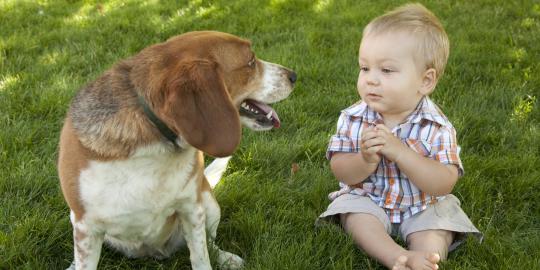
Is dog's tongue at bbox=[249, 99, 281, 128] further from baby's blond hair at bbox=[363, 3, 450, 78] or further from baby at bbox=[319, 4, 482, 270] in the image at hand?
baby's blond hair at bbox=[363, 3, 450, 78]

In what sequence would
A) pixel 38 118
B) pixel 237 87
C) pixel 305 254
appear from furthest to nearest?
1. pixel 38 118
2. pixel 305 254
3. pixel 237 87

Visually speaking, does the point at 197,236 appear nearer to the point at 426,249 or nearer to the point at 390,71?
the point at 426,249

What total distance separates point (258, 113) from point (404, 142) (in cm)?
79

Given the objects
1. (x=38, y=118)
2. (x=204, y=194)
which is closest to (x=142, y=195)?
(x=204, y=194)

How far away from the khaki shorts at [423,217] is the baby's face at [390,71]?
0.57 meters

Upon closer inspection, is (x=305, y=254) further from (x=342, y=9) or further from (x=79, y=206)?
(x=342, y=9)

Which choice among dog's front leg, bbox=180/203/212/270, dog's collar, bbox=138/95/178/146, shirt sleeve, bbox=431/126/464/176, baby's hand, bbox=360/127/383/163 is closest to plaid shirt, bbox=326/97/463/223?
shirt sleeve, bbox=431/126/464/176

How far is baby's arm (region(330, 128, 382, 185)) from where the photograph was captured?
2.85 meters

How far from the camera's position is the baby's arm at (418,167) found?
9.48 feet

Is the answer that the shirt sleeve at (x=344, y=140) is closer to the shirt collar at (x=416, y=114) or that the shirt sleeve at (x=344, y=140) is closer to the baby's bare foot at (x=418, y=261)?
the shirt collar at (x=416, y=114)

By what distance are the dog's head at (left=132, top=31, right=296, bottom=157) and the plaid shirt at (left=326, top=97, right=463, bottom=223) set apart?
0.47 metres

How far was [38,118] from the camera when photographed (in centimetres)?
442

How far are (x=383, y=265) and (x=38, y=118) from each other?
9.39ft

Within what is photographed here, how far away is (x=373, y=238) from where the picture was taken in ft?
9.91
